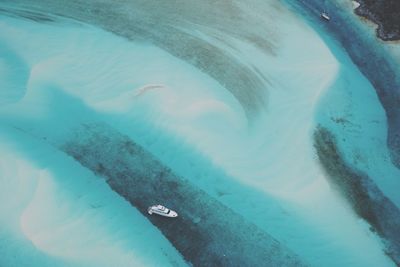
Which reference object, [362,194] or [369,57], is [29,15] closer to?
[369,57]

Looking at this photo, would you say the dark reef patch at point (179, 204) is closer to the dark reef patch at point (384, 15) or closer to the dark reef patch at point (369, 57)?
the dark reef patch at point (369, 57)

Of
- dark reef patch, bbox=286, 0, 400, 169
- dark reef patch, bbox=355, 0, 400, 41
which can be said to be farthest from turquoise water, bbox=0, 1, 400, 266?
dark reef patch, bbox=355, 0, 400, 41

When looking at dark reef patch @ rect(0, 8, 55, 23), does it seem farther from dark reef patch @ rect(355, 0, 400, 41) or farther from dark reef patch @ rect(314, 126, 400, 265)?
dark reef patch @ rect(355, 0, 400, 41)

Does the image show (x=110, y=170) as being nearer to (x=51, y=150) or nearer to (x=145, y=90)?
(x=51, y=150)

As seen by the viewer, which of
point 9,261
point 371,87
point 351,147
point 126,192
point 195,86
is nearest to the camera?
point 9,261

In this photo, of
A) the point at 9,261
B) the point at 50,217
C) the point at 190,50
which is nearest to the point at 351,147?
the point at 190,50

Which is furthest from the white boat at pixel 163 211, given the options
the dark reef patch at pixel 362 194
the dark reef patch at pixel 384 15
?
the dark reef patch at pixel 384 15

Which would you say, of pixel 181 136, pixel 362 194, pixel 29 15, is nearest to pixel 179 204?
pixel 181 136
